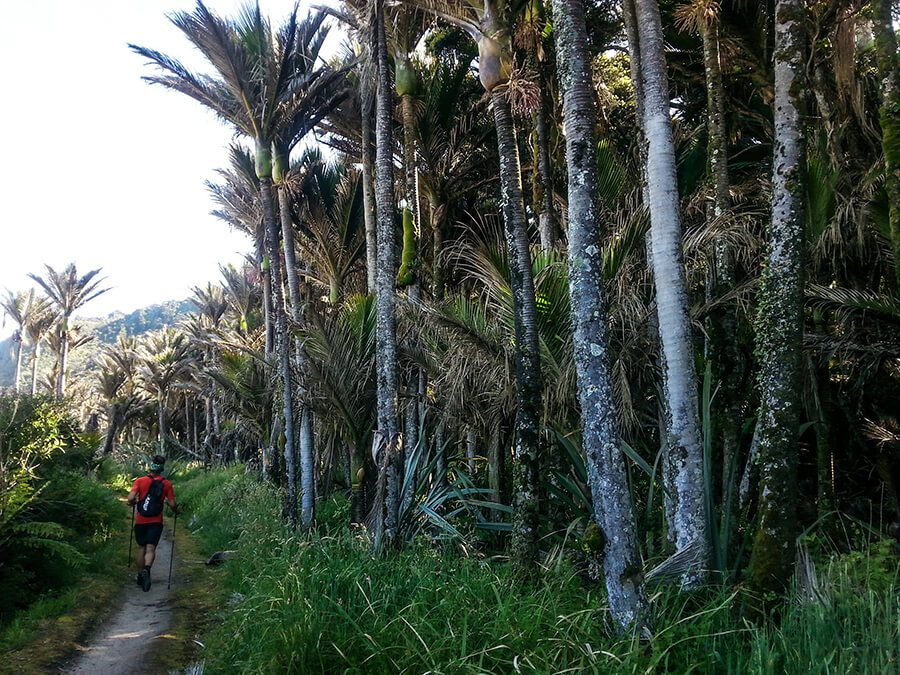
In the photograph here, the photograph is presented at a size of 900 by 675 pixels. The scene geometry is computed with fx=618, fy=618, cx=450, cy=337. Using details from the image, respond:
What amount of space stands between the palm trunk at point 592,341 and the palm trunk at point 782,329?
2.74ft

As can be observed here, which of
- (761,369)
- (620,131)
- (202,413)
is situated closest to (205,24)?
(620,131)

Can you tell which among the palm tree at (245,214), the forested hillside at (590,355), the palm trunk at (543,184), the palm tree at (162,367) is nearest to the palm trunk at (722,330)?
the forested hillside at (590,355)

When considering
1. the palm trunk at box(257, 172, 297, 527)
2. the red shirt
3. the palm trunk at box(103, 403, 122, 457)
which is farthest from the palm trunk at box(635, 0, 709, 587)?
the palm trunk at box(103, 403, 122, 457)

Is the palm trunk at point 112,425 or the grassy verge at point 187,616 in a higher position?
the palm trunk at point 112,425

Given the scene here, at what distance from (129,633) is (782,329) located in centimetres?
691

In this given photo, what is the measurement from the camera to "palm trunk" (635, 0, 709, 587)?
4695 millimetres

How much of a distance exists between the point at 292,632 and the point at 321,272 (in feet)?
41.5

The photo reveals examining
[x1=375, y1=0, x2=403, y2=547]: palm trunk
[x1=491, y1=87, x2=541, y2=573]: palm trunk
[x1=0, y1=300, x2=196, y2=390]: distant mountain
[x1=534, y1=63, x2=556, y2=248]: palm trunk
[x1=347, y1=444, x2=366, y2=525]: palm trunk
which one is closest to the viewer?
[x1=491, y1=87, x2=541, y2=573]: palm trunk

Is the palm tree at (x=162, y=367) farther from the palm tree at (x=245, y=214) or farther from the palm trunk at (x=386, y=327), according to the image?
the palm trunk at (x=386, y=327)

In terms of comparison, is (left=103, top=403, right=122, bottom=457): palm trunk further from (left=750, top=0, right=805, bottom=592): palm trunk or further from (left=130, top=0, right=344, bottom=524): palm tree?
(left=750, top=0, right=805, bottom=592): palm trunk

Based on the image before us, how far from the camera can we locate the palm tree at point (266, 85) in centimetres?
968

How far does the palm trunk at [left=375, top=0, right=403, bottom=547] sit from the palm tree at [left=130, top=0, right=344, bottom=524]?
305cm

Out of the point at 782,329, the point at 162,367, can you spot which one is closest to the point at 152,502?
the point at 782,329

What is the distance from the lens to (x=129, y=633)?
6.57 metres
